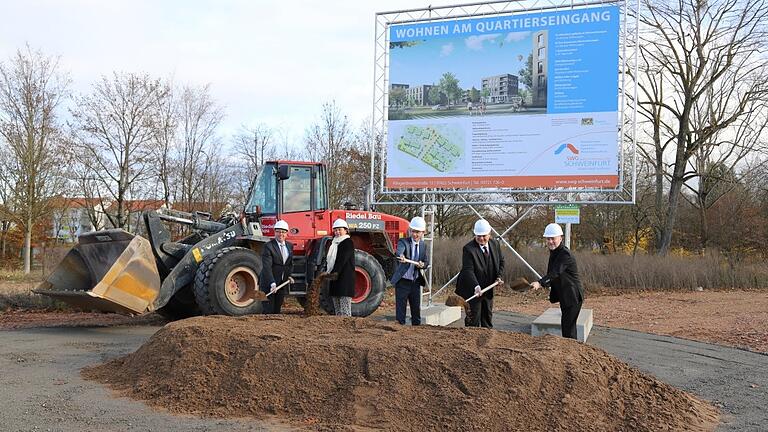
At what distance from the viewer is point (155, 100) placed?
27.4 metres

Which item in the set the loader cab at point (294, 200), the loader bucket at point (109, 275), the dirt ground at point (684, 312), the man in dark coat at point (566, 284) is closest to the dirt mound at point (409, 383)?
the man in dark coat at point (566, 284)

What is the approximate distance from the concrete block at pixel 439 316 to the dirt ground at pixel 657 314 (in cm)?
172

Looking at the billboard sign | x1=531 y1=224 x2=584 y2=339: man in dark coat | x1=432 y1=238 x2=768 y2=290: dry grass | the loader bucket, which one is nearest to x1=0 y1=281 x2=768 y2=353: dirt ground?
x1=432 y1=238 x2=768 y2=290: dry grass

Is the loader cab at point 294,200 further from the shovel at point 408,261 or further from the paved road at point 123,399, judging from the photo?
the shovel at point 408,261

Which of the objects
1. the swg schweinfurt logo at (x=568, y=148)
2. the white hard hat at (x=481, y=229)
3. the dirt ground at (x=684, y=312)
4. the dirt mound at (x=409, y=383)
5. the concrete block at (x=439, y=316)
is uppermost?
the swg schweinfurt logo at (x=568, y=148)

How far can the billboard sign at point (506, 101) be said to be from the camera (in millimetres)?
13945

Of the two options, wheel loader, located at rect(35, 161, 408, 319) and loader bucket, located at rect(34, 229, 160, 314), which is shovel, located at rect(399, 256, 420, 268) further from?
loader bucket, located at rect(34, 229, 160, 314)

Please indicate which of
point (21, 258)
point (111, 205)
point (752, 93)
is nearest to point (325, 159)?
point (111, 205)

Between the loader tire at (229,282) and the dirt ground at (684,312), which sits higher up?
the loader tire at (229,282)

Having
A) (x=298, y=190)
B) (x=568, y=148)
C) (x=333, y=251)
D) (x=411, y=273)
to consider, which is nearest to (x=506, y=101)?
(x=568, y=148)

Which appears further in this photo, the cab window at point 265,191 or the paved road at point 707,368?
the cab window at point 265,191

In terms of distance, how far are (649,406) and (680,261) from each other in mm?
15392

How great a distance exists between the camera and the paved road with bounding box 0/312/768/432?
568 cm

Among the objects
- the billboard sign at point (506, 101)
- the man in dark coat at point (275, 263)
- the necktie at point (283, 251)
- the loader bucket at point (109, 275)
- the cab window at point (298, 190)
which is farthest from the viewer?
the billboard sign at point (506, 101)
